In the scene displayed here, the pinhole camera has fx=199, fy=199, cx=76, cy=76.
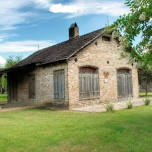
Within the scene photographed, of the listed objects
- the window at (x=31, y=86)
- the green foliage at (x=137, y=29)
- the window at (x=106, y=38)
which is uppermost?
the window at (x=106, y=38)

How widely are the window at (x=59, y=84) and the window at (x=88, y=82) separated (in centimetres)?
123

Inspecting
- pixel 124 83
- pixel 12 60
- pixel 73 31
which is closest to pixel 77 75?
pixel 124 83

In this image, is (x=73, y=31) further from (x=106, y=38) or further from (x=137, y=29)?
(x=137, y=29)

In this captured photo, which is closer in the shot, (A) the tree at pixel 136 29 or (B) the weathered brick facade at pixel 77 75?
(A) the tree at pixel 136 29

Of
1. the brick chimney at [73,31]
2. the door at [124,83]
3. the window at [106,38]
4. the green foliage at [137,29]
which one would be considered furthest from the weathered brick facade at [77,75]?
the green foliage at [137,29]

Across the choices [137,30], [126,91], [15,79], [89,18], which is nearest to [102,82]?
[126,91]

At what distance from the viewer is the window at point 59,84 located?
42.9 ft

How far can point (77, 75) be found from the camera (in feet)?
43.4

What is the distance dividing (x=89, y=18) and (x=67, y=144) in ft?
30.3

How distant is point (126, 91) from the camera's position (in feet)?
55.1

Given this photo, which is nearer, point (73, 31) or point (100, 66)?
point (100, 66)

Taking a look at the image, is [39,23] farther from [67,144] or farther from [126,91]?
[67,144]

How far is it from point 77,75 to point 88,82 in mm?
1182

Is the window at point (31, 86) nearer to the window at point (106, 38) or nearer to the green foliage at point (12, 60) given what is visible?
the window at point (106, 38)
